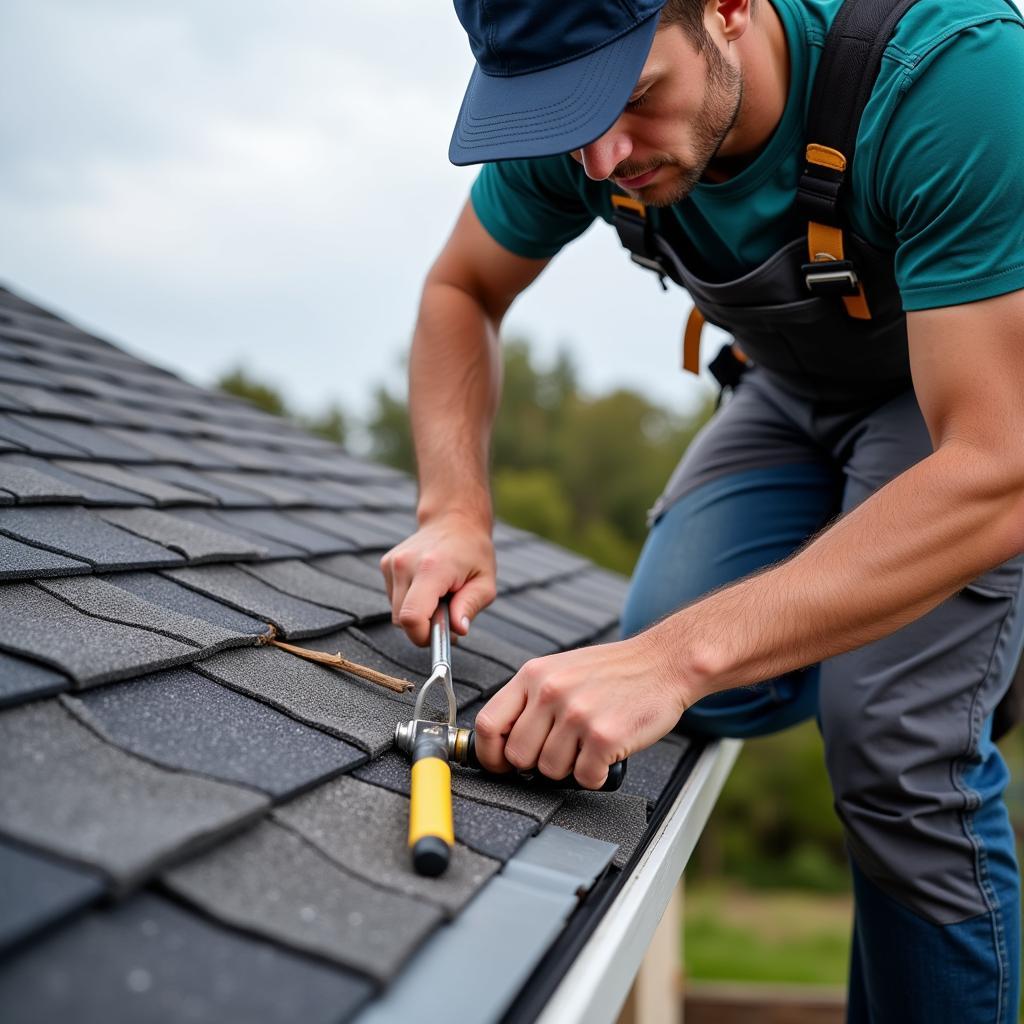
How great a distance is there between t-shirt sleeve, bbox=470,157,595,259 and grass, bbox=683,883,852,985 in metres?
11.4

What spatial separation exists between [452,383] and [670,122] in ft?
3.07

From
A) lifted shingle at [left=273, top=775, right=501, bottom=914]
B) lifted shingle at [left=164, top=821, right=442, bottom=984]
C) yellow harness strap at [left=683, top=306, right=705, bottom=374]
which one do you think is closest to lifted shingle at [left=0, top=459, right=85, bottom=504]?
lifted shingle at [left=273, top=775, right=501, bottom=914]

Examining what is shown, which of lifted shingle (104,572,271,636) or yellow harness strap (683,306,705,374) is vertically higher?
yellow harness strap (683,306,705,374)

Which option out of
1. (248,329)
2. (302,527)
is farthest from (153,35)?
(302,527)

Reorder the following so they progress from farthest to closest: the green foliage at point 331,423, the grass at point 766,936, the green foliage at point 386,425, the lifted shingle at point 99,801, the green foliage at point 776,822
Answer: the green foliage at point 386,425, the green foliage at point 331,423, the green foliage at point 776,822, the grass at point 766,936, the lifted shingle at point 99,801

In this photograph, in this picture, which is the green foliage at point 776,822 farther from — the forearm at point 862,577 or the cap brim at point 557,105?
the cap brim at point 557,105

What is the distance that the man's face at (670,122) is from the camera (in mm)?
1566

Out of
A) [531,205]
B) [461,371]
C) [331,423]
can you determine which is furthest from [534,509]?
[531,205]

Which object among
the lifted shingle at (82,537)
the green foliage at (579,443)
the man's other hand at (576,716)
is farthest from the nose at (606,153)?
the green foliage at (579,443)

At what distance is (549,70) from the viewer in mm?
1581

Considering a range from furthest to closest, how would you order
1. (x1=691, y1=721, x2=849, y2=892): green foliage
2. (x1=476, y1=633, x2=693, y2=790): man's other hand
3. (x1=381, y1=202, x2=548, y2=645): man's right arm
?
(x1=691, y1=721, x2=849, y2=892): green foliage, (x1=381, y1=202, x2=548, y2=645): man's right arm, (x1=476, y1=633, x2=693, y2=790): man's other hand

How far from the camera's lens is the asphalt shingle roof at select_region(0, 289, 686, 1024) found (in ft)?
2.50

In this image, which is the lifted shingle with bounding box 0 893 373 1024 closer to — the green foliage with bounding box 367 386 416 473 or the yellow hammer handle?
the yellow hammer handle

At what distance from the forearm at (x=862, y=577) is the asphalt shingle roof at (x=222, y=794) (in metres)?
0.31
